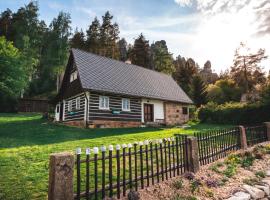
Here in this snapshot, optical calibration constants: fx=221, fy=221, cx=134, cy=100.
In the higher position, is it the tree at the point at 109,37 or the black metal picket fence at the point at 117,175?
the tree at the point at 109,37

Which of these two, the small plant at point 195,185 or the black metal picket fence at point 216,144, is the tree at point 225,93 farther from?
the small plant at point 195,185

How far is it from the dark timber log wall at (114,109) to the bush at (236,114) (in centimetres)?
807

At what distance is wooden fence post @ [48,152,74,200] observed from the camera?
354cm

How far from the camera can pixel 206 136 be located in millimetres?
7180

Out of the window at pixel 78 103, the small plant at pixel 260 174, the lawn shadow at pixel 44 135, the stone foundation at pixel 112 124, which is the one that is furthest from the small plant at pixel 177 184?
the window at pixel 78 103

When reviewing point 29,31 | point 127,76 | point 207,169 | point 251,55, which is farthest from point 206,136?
point 29,31

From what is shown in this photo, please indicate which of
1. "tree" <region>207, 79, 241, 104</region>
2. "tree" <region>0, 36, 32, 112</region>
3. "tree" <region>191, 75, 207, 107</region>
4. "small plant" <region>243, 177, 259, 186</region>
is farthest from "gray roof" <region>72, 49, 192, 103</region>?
"tree" <region>207, 79, 241, 104</region>

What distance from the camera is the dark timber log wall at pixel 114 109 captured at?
56.1ft

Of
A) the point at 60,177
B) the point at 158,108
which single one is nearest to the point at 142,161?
the point at 60,177

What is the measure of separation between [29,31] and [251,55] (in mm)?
36421

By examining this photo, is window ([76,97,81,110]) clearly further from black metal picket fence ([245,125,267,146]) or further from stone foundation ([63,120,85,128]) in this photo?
black metal picket fence ([245,125,267,146])

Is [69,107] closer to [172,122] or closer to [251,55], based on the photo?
[172,122]

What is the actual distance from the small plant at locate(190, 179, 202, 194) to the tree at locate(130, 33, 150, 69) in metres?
43.8

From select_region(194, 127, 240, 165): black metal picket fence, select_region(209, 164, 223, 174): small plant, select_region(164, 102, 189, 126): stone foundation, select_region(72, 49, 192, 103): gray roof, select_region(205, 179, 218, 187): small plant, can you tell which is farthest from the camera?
select_region(164, 102, 189, 126): stone foundation
